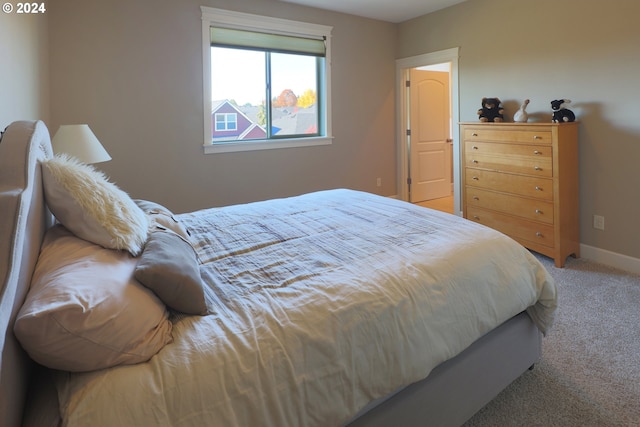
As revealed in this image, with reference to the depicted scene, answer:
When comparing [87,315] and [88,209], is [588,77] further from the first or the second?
[87,315]

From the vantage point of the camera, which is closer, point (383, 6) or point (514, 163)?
point (514, 163)

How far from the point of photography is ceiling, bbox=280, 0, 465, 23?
4383mm

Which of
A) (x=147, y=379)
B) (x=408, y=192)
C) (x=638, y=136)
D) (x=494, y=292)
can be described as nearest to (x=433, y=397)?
(x=494, y=292)

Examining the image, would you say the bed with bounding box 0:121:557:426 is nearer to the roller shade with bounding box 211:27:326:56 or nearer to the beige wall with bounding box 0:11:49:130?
the beige wall with bounding box 0:11:49:130

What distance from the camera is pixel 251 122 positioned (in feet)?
14.5

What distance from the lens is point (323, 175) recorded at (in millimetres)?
4898

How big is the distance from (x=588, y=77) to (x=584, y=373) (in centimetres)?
261

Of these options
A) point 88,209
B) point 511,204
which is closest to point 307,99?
point 511,204

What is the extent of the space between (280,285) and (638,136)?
3309mm

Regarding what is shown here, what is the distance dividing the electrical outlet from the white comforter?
6.98ft

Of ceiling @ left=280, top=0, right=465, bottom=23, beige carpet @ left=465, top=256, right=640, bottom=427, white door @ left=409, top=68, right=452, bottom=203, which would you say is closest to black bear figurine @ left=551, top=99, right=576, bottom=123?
beige carpet @ left=465, top=256, right=640, bottom=427

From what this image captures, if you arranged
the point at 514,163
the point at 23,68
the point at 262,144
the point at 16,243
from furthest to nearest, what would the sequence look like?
the point at 262,144 < the point at 514,163 < the point at 23,68 < the point at 16,243

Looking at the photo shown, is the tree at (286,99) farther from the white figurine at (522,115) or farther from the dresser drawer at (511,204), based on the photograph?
the white figurine at (522,115)

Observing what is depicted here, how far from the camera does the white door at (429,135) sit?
5.68 meters
